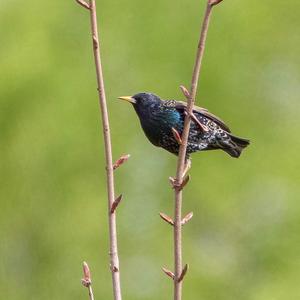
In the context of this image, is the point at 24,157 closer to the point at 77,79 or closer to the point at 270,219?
the point at 77,79

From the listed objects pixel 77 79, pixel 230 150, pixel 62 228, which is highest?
pixel 230 150

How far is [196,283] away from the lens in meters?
11.3

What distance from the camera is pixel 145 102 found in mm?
5125

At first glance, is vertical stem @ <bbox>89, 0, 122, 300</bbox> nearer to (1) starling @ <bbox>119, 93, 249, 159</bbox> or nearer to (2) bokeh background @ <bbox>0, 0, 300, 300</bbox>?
(1) starling @ <bbox>119, 93, 249, 159</bbox>

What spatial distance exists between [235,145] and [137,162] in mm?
6749

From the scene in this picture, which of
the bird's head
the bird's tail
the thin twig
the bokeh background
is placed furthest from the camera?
the bokeh background

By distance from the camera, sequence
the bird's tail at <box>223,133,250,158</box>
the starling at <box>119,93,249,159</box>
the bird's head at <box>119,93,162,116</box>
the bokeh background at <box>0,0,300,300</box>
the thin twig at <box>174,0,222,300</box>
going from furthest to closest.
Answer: the bokeh background at <box>0,0,300,300</box>, the bird's tail at <box>223,133,250,158</box>, the bird's head at <box>119,93,162,116</box>, the starling at <box>119,93,249,159</box>, the thin twig at <box>174,0,222,300</box>

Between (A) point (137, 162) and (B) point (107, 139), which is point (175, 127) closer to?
(B) point (107, 139)

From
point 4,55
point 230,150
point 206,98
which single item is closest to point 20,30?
point 4,55

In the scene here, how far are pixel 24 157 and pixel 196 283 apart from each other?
2532 mm

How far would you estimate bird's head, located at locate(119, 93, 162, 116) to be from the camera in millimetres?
5074

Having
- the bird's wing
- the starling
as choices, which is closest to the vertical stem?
the starling

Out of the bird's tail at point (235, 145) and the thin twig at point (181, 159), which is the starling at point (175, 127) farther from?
the thin twig at point (181, 159)

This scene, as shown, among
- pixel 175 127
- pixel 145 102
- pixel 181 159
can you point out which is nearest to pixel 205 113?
pixel 175 127
